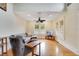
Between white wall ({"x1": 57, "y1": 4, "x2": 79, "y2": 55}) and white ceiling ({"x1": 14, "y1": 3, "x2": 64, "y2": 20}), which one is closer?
white ceiling ({"x1": 14, "y1": 3, "x2": 64, "y2": 20})

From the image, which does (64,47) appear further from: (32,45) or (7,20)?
(7,20)

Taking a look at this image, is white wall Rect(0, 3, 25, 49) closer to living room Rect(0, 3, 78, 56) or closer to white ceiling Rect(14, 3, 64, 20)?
living room Rect(0, 3, 78, 56)

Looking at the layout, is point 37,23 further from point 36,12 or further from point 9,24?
point 9,24

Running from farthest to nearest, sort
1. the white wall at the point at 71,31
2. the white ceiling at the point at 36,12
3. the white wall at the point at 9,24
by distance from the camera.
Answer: the white wall at the point at 71,31 < the white wall at the point at 9,24 < the white ceiling at the point at 36,12

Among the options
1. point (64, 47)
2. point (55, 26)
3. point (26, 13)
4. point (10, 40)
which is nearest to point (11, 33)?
point (10, 40)

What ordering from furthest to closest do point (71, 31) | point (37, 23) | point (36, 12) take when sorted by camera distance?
1. point (71, 31)
2. point (37, 23)
3. point (36, 12)

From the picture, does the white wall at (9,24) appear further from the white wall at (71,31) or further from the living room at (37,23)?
the white wall at (71,31)

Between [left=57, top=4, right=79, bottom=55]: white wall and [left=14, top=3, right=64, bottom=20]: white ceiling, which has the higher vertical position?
[left=14, top=3, right=64, bottom=20]: white ceiling

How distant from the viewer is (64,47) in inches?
114

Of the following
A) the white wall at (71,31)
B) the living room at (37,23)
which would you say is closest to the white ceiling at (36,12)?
the living room at (37,23)

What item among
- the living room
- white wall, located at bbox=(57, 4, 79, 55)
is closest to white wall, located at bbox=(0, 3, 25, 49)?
the living room

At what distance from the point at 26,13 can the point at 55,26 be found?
29.5 inches

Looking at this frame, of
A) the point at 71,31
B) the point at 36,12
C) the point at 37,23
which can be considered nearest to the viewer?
the point at 36,12

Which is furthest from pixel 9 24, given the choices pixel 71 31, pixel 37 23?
pixel 71 31
